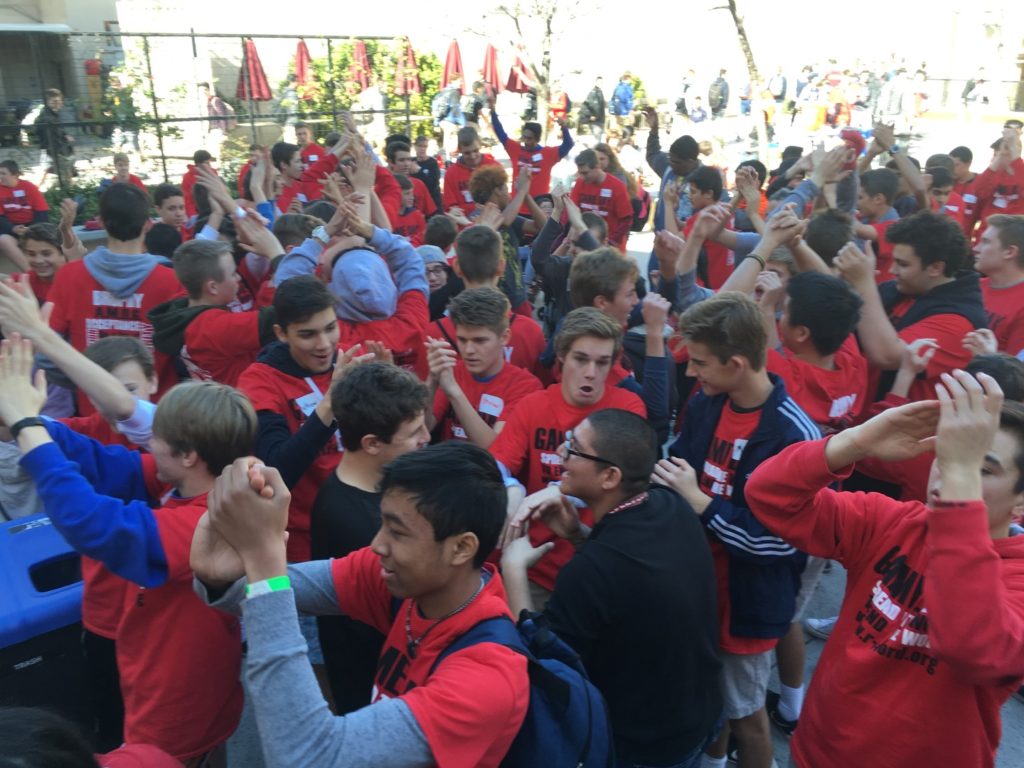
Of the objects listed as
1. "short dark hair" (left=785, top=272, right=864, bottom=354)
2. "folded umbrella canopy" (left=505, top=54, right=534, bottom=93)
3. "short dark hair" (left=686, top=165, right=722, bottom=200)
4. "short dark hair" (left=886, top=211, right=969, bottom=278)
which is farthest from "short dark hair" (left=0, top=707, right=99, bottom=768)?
"folded umbrella canopy" (left=505, top=54, right=534, bottom=93)

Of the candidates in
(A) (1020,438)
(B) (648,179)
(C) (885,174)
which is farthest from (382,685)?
(B) (648,179)

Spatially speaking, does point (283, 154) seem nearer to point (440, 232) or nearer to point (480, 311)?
point (440, 232)

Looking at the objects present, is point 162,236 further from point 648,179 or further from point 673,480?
point 648,179

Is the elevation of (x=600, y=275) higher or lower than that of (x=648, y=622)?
higher

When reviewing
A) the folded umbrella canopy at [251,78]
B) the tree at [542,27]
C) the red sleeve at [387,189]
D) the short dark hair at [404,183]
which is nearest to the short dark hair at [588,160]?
the short dark hair at [404,183]

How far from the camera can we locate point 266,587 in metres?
1.50

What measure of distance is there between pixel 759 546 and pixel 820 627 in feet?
6.21

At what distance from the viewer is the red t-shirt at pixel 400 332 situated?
3.77 metres

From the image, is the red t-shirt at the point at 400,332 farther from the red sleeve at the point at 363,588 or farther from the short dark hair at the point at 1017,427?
the short dark hair at the point at 1017,427

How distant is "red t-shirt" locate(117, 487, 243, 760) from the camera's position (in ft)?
7.07

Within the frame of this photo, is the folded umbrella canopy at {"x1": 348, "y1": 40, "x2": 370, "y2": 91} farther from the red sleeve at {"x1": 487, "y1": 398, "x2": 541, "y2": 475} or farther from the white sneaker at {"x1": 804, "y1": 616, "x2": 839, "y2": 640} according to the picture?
the white sneaker at {"x1": 804, "y1": 616, "x2": 839, "y2": 640}

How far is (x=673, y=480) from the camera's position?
8.39ft

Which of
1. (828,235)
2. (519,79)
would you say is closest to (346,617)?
(828,235)

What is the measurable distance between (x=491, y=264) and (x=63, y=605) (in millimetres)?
2537
